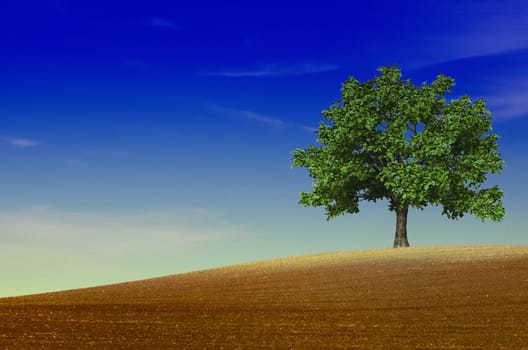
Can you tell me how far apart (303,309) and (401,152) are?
78.5 ft

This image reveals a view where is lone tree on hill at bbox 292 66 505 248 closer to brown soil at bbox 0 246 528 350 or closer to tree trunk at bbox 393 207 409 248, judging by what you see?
tree trunk at bbox 393 207 409 248

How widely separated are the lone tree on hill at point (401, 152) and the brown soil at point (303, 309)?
5647 mm

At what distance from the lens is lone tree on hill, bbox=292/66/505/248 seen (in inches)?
1868

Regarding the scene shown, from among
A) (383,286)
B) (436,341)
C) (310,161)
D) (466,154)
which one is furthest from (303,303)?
(466,154)

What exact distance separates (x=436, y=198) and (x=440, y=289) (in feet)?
56.3

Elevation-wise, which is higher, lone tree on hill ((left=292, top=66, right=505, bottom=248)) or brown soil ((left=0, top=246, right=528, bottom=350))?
lone tree on hill ((left=292, top=66, right=505, bottom=248))

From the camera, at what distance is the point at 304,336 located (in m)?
20.7

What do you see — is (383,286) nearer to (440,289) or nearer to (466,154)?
(440,289)

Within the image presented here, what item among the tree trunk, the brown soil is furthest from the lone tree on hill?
the brown soil

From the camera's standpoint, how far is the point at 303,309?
87.9 feet

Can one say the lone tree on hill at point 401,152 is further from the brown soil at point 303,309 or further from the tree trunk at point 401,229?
the brown soil at point 303,309

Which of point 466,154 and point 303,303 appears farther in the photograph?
point 466,154

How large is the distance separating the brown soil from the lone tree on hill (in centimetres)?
565

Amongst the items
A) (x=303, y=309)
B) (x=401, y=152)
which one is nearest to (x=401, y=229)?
(x=401, y=152)
